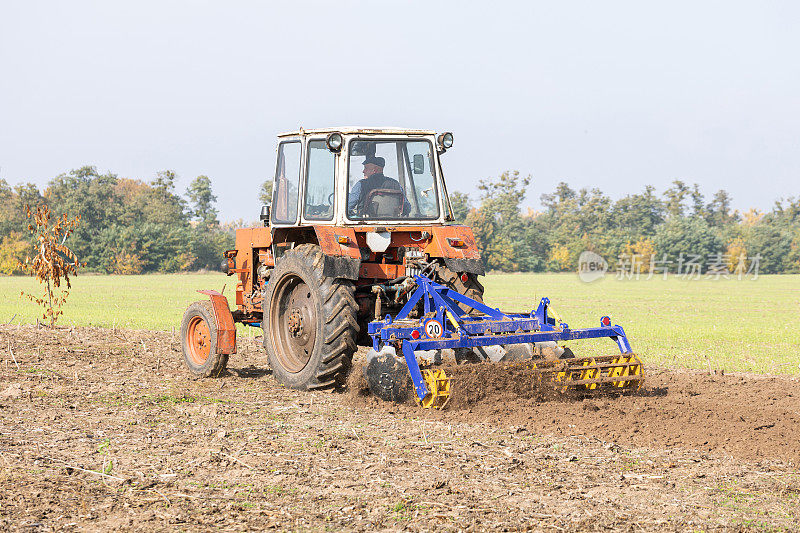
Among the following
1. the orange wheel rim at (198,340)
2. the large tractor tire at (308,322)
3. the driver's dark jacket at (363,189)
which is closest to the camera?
the large tractor tire at (308,322)

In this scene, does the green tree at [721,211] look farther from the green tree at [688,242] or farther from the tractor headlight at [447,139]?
the tractor headlight at [447,139]

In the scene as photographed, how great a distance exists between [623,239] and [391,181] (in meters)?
71.6

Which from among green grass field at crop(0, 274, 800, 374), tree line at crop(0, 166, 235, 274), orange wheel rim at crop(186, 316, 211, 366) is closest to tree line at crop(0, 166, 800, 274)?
tree line at crop(0, 166, 235, 274)

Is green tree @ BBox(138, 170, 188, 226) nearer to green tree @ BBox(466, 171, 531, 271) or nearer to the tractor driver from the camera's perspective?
green tree @ BBox(466, 171, 531, 271)

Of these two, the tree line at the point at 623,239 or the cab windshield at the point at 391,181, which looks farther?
the tree line at the point at 623,239

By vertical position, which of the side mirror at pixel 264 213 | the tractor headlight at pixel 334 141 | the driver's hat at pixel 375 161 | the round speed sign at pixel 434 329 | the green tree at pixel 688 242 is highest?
the green tree at pixel 688 242

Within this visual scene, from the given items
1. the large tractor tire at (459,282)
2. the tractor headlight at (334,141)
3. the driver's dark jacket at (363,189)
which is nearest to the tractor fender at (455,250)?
the large tractor tire at (459,282)

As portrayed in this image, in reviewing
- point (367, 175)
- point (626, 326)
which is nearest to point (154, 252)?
point (626, 326)

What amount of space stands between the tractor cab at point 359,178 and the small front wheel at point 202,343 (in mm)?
1432

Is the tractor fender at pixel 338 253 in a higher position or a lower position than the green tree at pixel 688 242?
lower

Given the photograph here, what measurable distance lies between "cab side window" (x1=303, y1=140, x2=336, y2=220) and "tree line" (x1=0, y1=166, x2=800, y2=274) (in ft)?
192

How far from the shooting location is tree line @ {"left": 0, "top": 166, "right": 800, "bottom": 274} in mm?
66562

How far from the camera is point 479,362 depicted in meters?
7.65

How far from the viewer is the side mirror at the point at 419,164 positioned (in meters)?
9.30
